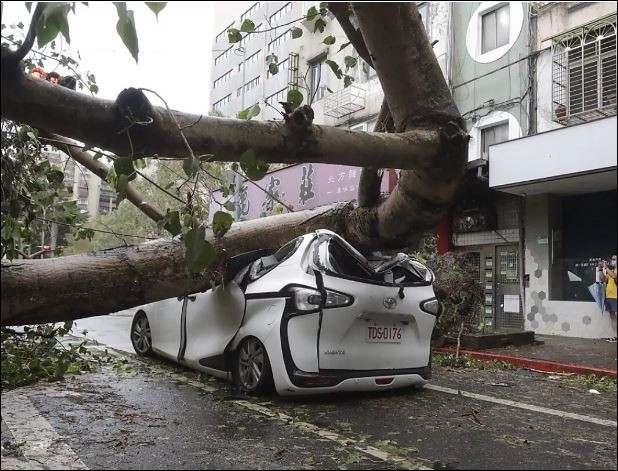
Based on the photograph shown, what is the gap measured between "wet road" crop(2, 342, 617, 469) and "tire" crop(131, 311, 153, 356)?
3.76 ft

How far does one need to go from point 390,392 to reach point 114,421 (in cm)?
246

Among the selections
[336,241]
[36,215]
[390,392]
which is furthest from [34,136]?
[390,392]

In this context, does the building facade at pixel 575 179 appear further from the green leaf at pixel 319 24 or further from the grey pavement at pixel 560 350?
the green leaf at pixel 319 24

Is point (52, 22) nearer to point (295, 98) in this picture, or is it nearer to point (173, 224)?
point (173, 224)

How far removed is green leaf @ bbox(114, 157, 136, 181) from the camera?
2752 mm

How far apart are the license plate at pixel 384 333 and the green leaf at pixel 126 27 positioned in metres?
3.22

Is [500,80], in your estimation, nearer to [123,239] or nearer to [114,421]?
[123,239]

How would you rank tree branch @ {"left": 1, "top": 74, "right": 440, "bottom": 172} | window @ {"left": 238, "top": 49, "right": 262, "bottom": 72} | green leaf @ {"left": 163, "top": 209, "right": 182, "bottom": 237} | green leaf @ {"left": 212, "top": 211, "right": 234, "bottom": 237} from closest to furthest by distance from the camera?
tree branch @ {"left": 1, "top": 74, "right": 440, "bottom": 172} < green leaf @ {"left": 212, "top": 211, "right": 234, "bottom": 237} < green leaf @ {"left": 163, "top": 209, "right": 182, "bottom": 237} < window @ {"left": 238, "top": 49, "right": 262, "bottom": 72}

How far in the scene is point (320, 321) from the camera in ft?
14.2

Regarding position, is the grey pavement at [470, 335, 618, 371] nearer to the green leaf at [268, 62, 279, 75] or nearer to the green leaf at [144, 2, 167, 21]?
the green leaf at [268, 62, 279, 75]

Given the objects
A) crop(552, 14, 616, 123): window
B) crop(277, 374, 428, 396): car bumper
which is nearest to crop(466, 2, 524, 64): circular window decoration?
crop(552, 14, 616, 123): window

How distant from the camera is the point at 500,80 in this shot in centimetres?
1235

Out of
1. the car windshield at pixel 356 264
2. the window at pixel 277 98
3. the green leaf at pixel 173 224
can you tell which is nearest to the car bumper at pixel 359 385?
the car windshield at pixel 356 264

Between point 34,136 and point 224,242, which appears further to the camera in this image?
point 224,242
